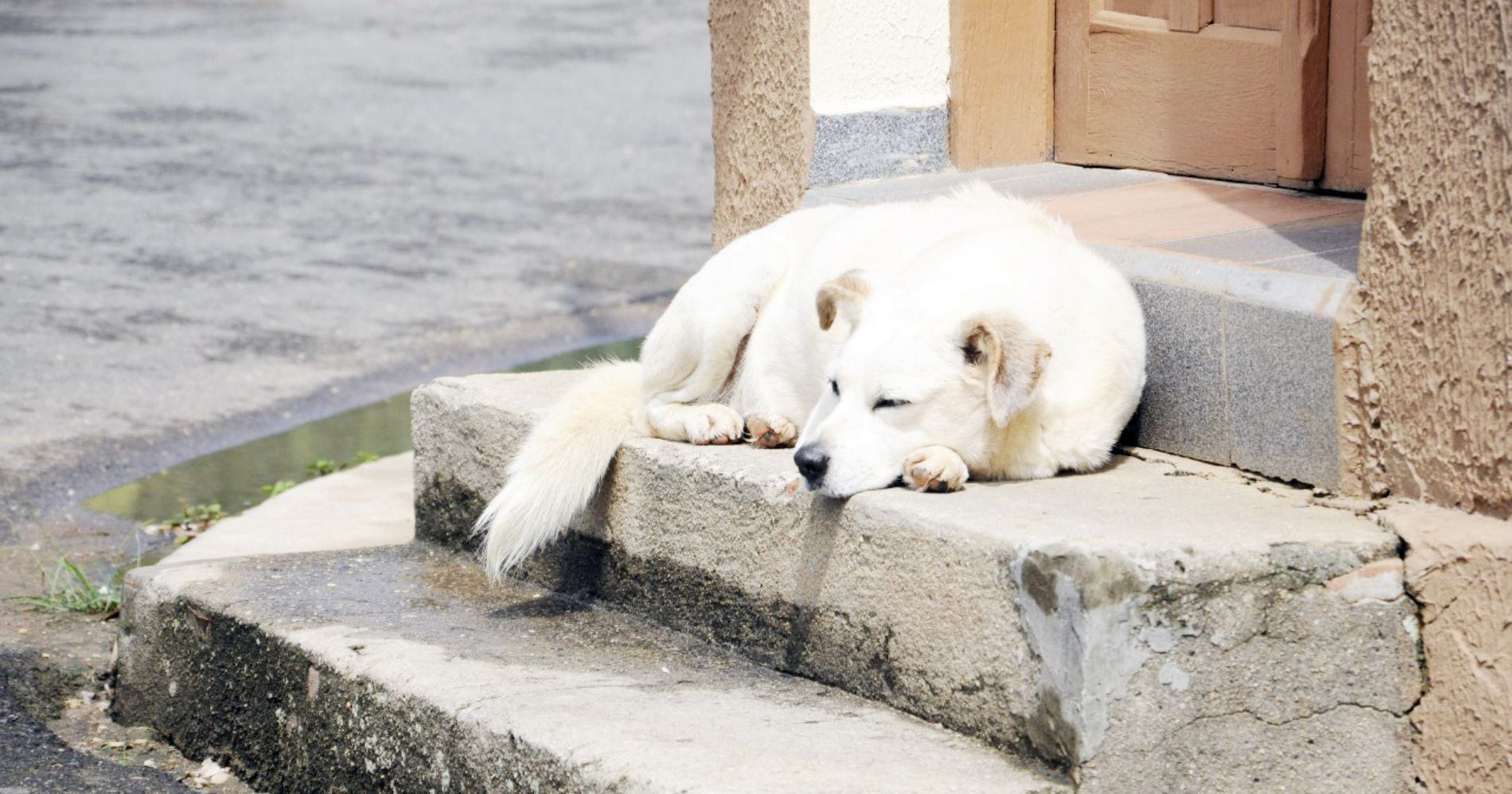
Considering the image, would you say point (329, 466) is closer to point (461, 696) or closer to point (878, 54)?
point (878, 54)

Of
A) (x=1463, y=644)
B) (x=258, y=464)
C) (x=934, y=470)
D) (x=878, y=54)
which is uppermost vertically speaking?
(x=878, y=54)

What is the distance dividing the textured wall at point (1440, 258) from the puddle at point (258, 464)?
4.02 m

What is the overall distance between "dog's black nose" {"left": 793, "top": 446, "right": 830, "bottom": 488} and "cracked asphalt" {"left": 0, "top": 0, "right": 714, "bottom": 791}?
1662 mm

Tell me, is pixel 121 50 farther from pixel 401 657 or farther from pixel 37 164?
pixel 401 657

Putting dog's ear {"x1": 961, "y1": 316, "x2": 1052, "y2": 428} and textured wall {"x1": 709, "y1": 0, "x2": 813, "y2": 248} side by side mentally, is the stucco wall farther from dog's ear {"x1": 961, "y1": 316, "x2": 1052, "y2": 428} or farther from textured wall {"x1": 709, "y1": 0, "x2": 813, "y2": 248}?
dog's ear {"x1": 961, "y1": 316, "x2": 1052, "y2": 428}

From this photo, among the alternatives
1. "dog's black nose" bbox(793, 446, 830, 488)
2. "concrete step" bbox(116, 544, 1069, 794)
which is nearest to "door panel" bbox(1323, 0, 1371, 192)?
"dog's black nose" bbox(793, 446, 830, 488)

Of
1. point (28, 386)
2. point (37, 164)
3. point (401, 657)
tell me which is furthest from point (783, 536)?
point (37, 164)

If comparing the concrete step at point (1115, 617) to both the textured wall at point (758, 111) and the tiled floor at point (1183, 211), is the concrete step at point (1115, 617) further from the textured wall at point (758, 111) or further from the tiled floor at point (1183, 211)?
the textured wall at point (758, 111)

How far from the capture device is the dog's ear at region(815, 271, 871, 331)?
135 inches

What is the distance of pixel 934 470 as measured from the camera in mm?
3201

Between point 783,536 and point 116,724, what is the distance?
1.84m

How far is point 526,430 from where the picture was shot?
13.5 ft

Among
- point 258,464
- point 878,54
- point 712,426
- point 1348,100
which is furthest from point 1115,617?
point 258,464

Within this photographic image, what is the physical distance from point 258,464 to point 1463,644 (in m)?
4.60
